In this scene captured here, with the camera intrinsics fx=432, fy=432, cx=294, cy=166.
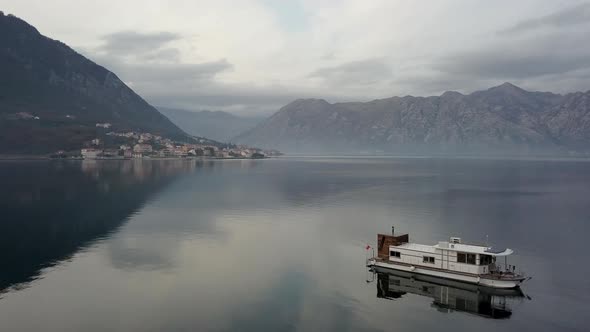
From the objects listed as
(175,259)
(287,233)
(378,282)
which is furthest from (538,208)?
(175,259)

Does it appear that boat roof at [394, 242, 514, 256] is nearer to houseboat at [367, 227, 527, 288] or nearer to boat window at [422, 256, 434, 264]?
houseboat at [367, 227, 527, 288]

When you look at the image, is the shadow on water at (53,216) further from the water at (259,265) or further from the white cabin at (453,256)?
the white cabin at (453,256)

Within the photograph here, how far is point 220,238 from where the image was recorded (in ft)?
250

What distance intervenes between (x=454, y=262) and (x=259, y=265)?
2553cm

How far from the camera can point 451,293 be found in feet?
162

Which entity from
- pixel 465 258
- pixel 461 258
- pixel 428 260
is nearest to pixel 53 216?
pixel 428 260

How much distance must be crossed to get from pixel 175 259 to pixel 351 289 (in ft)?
85.8

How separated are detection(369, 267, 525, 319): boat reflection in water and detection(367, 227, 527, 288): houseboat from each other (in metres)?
0.79

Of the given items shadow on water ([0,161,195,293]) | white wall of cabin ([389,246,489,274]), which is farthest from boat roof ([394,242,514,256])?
shadow on water ([0,161,195,293])

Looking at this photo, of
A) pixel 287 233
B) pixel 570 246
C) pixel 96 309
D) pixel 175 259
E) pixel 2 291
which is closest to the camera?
pixel 96 309

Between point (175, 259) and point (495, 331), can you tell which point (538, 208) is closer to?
point (495, 331)

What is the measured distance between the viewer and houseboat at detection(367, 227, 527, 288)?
51188mm

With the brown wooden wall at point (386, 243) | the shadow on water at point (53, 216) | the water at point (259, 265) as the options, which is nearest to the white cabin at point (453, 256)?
the brown wooden wall at point (386, 243)

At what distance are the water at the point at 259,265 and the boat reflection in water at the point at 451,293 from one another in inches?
9.9
